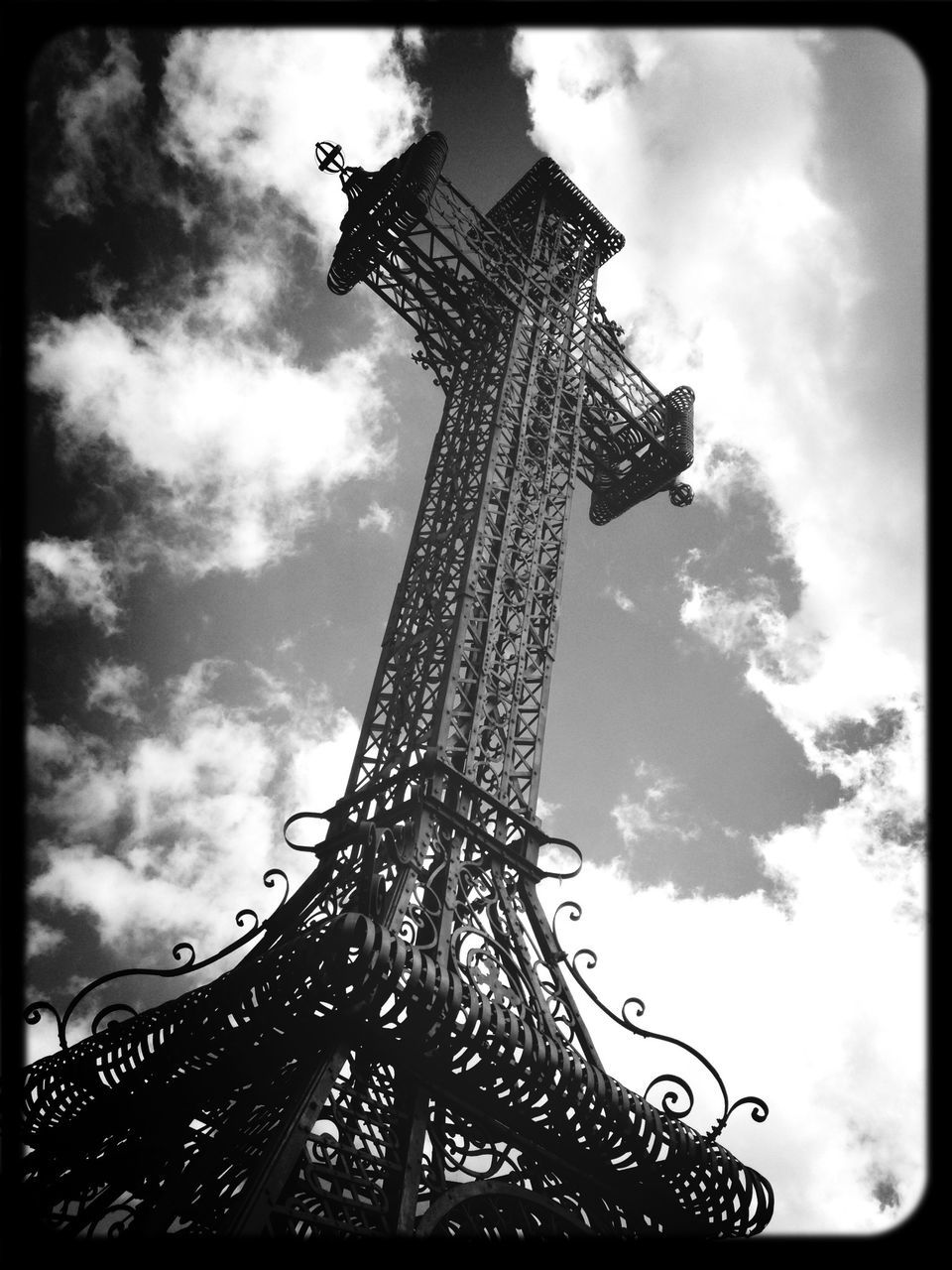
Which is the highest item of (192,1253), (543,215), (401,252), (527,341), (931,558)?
(543,215)

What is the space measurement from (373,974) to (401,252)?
32.9ft

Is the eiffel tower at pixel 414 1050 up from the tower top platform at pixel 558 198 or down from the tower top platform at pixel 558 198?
down

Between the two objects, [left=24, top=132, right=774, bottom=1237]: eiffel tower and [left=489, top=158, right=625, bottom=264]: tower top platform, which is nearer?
[left=24, top=132, right=774, bottom=1237]: eiffel tower

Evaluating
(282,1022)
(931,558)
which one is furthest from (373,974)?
(931,558)

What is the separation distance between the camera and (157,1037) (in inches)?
276

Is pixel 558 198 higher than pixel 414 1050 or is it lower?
higher

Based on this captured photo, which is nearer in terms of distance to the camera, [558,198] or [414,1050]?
[414,1050]

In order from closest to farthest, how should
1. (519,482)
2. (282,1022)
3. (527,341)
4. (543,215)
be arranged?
(282,1022), (519,482), (527,341), (543,215)

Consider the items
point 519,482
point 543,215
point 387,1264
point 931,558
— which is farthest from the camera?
point 543,215

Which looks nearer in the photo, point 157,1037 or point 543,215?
point 157,1037

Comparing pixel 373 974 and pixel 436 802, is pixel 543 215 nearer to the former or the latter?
pixel 436 802

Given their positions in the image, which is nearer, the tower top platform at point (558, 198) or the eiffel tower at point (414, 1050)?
the eiffel tower at point (414, 1050)

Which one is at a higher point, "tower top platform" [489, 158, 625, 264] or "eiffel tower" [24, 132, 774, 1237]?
"tower top platform" [489, 158, 625, 264]
